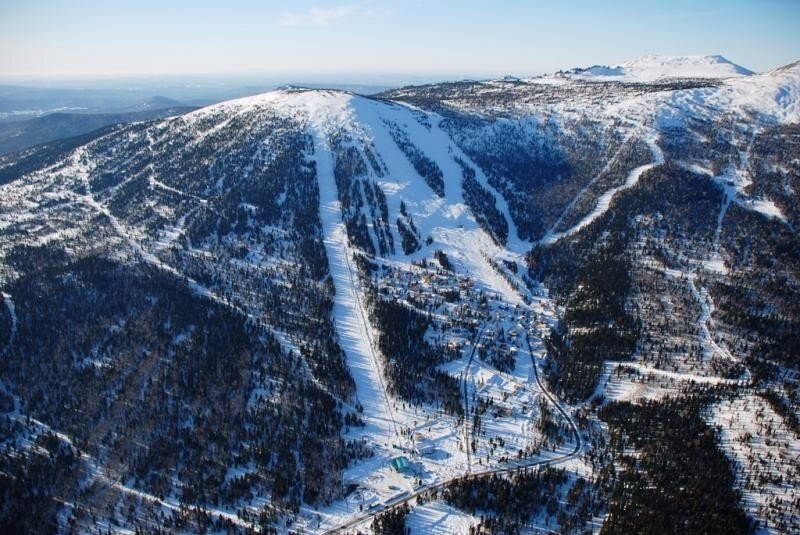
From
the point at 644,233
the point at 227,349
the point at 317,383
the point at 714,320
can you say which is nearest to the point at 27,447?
the point at 227,349

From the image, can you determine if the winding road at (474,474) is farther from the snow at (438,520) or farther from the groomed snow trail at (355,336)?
the groomed snow trail at (355,336)

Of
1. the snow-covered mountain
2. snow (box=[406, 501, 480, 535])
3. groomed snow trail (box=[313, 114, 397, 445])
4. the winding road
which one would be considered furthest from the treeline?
groomed snow trail (box=[313, 114, 397, 445])

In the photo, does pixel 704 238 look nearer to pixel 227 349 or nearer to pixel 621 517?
pixel 621 517

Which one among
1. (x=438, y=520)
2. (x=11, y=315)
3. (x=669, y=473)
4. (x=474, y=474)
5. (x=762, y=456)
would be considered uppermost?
(x=11, y=315)

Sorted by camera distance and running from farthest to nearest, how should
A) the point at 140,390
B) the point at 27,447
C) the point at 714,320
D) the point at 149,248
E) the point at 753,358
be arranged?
1. the point at 149,248
2. the point at 714,320
3. the point at 753,358
4. the point at 140,390
5. the point at 27,447

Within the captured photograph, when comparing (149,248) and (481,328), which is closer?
(481,328)

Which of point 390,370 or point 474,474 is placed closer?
point 474,474

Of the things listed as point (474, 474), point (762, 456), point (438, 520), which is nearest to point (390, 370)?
point (474, 474)

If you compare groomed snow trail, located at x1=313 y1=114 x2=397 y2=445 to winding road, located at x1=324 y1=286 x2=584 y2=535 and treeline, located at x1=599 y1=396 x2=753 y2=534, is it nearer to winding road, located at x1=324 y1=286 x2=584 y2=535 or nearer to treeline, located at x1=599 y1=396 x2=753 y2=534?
winding road, located at x1=324 y1=286 x2=584 y2=535

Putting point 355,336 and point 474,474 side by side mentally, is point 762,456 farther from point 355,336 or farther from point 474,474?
point 355,336

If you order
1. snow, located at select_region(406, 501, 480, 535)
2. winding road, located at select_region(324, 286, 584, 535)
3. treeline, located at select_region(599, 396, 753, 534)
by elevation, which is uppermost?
treeline, located at select_region(599, 396, 753, 534)

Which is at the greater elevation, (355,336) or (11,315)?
(11,315)
